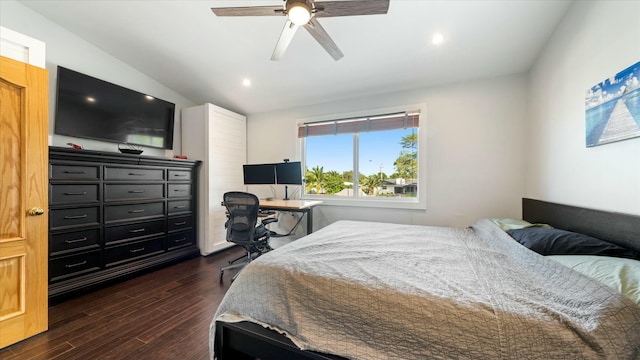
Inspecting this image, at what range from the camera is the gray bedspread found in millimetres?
843

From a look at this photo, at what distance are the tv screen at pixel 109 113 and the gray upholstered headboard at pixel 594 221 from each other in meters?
4.56

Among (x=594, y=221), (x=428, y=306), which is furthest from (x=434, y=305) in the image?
(x=594, y=221)

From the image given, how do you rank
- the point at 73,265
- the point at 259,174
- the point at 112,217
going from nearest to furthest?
the point at 73,265 < the point at 112,217 < the point at 259,174

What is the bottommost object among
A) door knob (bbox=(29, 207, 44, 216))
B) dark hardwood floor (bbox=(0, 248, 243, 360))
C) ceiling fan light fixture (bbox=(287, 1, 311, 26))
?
dark hardwood floor (bbox=(0, 248, 243, 360))

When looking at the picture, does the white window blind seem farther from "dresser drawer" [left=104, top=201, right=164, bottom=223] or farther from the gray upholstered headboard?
"dresser drawer" [left=104, top=201, right=164, bottom=223]

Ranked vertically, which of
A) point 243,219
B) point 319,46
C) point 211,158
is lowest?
point 243,219

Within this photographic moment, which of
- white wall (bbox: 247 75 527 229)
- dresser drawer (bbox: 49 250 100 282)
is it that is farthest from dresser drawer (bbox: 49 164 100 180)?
white wall (bbox: 247 75 527 229)

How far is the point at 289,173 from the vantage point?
12.1 feet

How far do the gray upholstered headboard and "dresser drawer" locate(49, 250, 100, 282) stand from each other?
422 centimetres

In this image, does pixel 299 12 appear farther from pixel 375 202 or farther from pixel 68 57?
pixel 68 57

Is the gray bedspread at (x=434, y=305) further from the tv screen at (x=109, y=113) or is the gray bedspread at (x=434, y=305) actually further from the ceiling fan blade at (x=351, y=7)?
the tv screen at (x=109, y=113)

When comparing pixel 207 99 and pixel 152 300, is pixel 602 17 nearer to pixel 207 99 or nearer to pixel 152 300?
pixel 152 300

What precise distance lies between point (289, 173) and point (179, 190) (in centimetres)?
157

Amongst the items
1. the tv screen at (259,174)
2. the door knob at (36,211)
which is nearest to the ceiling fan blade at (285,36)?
the tv screen at (259,174)
